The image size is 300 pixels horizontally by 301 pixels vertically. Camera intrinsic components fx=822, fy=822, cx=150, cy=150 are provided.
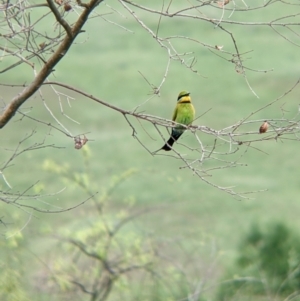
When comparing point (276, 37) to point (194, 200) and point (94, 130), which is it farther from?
point (194, 200)

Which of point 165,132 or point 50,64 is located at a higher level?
point 165,132

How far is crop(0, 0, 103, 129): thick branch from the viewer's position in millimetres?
4367

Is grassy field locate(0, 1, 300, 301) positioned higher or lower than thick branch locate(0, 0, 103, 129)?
higher

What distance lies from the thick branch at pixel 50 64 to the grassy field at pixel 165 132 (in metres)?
9.50

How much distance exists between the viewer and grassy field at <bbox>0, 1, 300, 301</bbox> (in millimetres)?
16531

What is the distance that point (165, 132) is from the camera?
19.2 meters

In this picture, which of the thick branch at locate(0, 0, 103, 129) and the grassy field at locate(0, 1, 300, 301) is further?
the grassy field at locate(0, 1, 300, 301)

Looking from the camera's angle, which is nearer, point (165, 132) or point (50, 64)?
point (50, 64)

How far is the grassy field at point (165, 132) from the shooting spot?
16.5m

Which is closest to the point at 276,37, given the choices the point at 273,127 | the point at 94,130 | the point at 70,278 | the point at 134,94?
the point at 134,94

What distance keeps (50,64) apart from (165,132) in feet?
48.2

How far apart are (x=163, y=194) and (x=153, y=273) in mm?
9110

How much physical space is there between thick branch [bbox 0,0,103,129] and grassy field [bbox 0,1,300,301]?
950cm

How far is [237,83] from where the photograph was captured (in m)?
21.6
